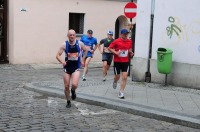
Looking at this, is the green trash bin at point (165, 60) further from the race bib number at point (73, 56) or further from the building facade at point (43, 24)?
the building facade at point (43, 24)

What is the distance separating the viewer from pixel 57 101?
9742 mm

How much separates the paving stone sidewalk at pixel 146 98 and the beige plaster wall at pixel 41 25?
6.55 metres

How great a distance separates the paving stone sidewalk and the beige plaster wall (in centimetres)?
655

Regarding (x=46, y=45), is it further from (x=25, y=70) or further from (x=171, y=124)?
(x=171, y=124)

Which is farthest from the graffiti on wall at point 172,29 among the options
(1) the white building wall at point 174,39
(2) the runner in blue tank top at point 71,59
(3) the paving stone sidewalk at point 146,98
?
(2) the runner in blue tank top at point 71,59

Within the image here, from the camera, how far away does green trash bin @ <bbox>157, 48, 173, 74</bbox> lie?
→ 11344 mm

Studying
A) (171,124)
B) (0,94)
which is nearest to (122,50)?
(171,124)

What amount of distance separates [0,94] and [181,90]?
16.7 feet

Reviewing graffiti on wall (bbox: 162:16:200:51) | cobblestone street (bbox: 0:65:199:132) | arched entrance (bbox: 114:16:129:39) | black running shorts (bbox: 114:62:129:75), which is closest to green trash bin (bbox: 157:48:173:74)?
graffiti on wall (bbox: 162:16:200:51)

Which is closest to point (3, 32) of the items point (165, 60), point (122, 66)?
point (165, 60)

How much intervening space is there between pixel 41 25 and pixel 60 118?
11.5 meters

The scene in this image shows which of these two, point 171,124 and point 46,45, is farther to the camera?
point 46,45

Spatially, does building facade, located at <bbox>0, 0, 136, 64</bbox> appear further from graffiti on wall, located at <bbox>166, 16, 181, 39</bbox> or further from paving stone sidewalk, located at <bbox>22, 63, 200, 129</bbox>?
graffiti on wall, located at <bbox>166, 16, 181, 39</bbox>

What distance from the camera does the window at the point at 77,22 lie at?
2023 cm
